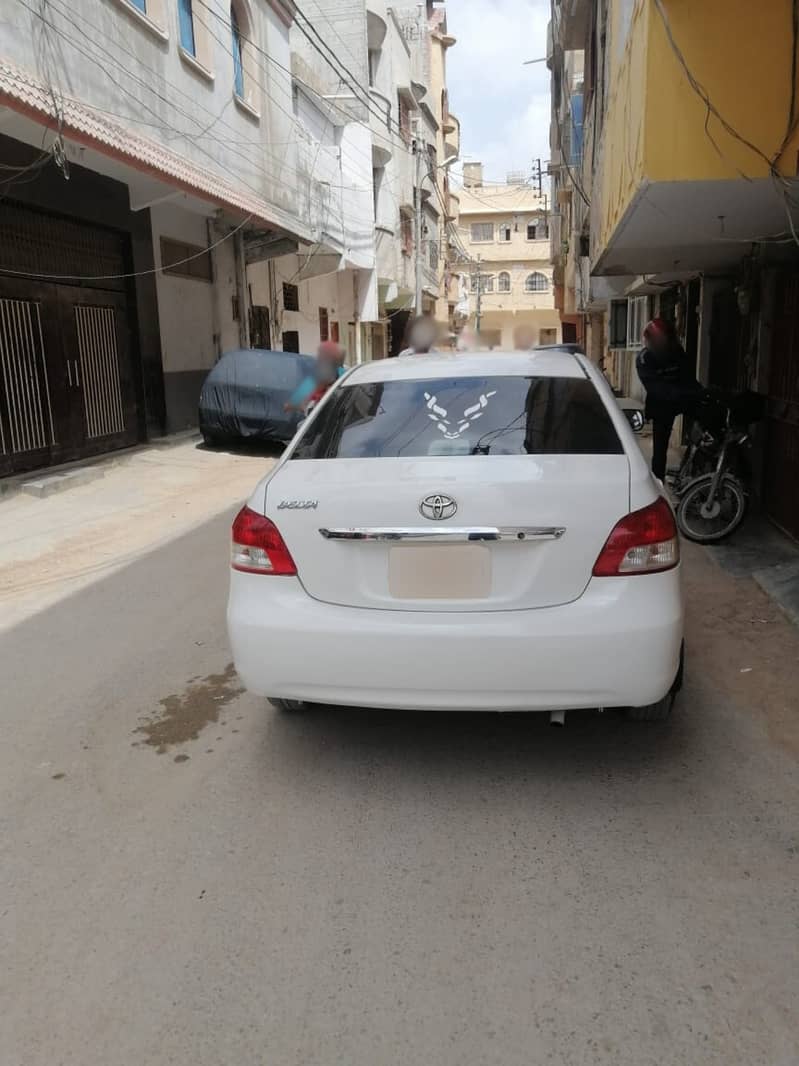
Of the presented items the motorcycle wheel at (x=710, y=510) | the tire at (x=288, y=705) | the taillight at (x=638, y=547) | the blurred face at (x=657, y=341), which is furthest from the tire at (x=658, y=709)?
the blurred face at (x=657, y=341)

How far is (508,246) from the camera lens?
5853cm

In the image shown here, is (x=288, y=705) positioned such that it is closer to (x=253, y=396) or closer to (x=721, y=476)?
(x=721, y=476)

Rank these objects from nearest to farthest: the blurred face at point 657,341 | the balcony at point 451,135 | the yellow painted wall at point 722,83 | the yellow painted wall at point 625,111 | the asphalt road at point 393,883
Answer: the asphalt road at point 393,883
the yellow painted wall at point 722,83
the yellow painted wall at point 625,111
the blurred face at point 657,341
the balcony at point 451,135

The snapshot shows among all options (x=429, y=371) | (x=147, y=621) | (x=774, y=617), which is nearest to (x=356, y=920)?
(x=429, y=371)

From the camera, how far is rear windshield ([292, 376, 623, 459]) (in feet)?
11.4

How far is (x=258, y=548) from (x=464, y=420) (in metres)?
1.02

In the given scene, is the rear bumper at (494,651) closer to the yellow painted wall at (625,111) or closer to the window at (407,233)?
the yellow painted wall at (625,111)

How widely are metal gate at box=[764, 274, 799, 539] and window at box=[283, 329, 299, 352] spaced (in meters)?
16.6

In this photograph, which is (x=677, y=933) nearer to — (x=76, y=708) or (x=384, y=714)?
(x=384, y=714)

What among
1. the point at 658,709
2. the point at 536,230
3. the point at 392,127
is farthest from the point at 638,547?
the point at 536,230

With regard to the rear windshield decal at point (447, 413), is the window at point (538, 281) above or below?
above

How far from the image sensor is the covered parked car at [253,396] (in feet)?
43.8

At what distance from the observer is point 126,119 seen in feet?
38.7

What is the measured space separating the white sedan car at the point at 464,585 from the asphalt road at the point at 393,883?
0.69 ft
